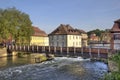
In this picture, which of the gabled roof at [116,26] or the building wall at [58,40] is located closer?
the gabled roof at [116,26]

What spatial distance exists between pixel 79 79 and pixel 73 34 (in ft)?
227

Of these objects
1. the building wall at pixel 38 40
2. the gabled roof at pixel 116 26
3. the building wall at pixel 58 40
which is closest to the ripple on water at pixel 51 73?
the gabled roof at pixel 116 26

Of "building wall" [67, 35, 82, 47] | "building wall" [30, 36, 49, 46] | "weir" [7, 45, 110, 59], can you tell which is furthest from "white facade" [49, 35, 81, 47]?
"weir" [7, 45, 110, 59]

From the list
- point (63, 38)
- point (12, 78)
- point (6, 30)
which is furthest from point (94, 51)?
point (63, 38)

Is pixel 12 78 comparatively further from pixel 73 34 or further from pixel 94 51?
pixel 73 34

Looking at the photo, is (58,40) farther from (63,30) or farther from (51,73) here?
(51,73)

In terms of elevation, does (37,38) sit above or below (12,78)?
above

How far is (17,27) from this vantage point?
70.8 metres

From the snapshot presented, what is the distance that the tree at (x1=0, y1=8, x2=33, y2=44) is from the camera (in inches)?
2677

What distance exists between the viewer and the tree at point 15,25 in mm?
68000

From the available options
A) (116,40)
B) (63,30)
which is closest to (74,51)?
(116,40)

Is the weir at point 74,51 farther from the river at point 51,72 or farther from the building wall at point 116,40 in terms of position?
the building wall at point 116,40

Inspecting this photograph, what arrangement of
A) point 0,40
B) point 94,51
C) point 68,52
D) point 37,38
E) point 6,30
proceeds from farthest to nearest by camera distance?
point 37,38 → point 0,40 → point 6,30 → point 68,52 → point 94,51

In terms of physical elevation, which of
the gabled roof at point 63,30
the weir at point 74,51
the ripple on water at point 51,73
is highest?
the gabled roof at point 63,30
